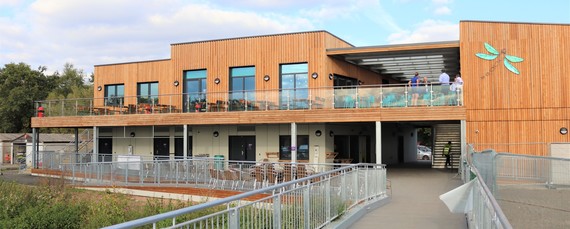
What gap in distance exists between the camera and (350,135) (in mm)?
25984

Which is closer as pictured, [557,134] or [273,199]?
[273,199]

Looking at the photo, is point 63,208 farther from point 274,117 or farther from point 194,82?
point 194,82

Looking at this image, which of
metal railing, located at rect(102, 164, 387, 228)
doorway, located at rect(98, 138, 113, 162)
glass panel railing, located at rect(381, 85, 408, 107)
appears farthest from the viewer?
doorway, located at rect(98, 138, 113, 162)

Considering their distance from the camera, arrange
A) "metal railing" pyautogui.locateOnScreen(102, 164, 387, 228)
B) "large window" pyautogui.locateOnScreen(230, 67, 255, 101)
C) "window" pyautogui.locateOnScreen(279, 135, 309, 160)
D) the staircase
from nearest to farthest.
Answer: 1. "metal railing" pyautogui.locateOnScreen(102, 164, 387, 228)
2. "window" pyautogui.locateOnScreen(279, 135, 309, 160)
3. the staircase
4. "large window" pyautogui.locateOnScreen(230, 67, 255, 101)

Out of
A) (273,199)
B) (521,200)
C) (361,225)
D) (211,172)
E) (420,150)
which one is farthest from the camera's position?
(420,150)

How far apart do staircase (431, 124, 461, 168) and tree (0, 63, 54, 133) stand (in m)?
48.6

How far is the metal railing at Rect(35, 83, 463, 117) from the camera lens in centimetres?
1994

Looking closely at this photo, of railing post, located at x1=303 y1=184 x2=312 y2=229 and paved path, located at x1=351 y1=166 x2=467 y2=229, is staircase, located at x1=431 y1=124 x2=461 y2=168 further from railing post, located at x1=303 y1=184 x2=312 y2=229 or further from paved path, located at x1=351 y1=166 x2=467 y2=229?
railing post, located at x1=303 y1=184 x2=312 y2=229

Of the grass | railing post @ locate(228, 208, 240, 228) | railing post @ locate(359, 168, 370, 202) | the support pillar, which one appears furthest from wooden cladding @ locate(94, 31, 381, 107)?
railing post @ locate(228, 208, 240, 228)

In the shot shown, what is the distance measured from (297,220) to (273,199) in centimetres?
93

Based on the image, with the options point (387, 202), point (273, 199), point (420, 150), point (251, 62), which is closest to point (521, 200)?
point (387, 202)

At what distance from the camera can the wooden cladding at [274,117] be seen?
1967 centimetres

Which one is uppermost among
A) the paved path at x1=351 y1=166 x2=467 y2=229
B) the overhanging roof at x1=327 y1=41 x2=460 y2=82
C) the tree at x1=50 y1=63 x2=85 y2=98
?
the tree at x1=50 y1=63 x2=85 y2=98

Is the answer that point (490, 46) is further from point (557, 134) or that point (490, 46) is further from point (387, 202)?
point (387, 202)
